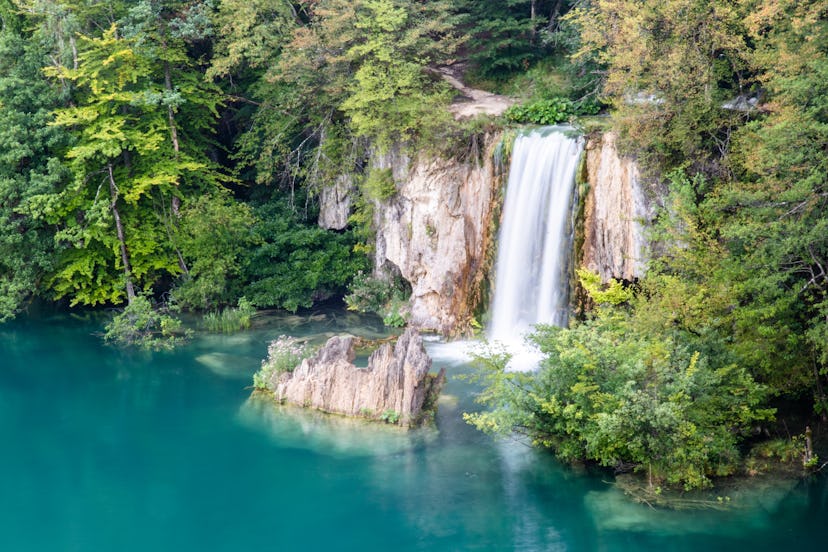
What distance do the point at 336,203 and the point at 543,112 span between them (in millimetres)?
6946

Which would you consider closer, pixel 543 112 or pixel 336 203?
pixel 543 112

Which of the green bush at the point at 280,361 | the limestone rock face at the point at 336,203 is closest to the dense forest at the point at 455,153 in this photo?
the limestone rock face at the point at 336,203

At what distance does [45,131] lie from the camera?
23078mm

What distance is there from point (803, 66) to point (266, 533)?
11.5 m

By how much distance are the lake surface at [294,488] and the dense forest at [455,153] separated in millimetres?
949

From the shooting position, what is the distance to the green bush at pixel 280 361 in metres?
18.9

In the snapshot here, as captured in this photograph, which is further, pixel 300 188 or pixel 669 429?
pixel 300 188

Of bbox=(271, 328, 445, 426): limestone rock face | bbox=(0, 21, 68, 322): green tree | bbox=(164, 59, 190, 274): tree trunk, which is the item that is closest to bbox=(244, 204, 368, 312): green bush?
bbox=(164, 59, 190, 274): tree trunk

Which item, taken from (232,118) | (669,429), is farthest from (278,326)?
(669,429)

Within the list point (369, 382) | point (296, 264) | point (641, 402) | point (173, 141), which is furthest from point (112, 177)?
point (641, 402)

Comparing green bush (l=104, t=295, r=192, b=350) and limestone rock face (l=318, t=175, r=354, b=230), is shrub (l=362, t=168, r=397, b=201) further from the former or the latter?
green bush (l=104, t=295, r=192, b=350)

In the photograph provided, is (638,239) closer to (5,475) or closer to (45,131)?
(5,475)

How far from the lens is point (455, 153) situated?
71.3 feet

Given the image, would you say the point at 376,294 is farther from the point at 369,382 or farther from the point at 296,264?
the point at 369,382
